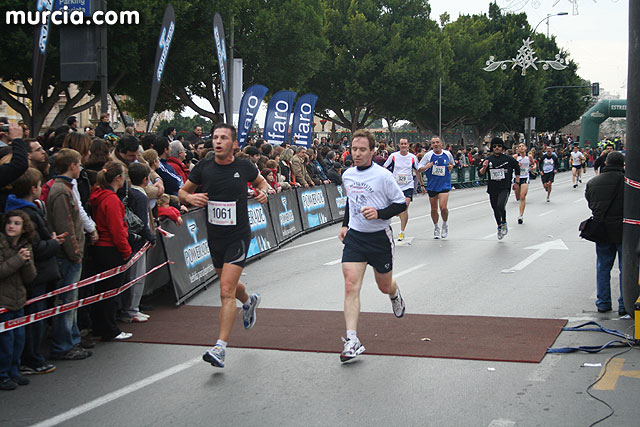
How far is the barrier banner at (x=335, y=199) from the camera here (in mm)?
20281

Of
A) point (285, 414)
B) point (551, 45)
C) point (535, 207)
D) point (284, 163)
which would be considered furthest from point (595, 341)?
point (551, 45)

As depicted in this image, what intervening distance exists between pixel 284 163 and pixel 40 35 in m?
6.21

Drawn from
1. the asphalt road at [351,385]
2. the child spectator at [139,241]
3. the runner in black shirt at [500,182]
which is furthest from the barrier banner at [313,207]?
the child spectator at [139,241]

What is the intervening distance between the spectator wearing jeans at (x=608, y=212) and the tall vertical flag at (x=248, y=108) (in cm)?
1336

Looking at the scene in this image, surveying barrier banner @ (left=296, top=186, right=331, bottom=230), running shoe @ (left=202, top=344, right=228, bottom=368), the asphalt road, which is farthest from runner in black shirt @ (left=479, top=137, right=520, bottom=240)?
running shoe @ (left=202, top=344, right=228, bottom=368)

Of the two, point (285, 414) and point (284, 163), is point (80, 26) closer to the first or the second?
point (284, 163)

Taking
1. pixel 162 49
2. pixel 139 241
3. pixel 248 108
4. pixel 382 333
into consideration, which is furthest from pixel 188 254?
pixel 248 108

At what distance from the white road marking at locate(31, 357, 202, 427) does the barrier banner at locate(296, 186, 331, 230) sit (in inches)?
424

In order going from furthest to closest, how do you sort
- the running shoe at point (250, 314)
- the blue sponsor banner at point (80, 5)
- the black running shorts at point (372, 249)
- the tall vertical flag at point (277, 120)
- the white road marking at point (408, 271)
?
1. the tall vertical flag at point (277, 120)
2. the blue sponsor banner at point (80, 5)
3. the white road marking at point (408, 271)
4. the running shoe at point (250, 314)
5. the black running shorts at point (372, 249)

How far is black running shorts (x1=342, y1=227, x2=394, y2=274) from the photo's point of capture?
7.27 meters

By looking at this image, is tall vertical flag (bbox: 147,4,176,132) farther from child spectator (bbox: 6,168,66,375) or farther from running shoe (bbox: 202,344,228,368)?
running shoe (bbox: 202,344,228,368)

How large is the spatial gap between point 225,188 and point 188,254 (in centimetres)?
355

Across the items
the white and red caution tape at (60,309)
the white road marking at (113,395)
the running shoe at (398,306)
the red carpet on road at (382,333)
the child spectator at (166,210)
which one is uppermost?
the child spectator at (166,210)

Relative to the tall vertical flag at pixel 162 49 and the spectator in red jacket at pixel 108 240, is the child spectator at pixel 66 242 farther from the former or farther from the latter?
the tall vertical flag at pixel 162 49
